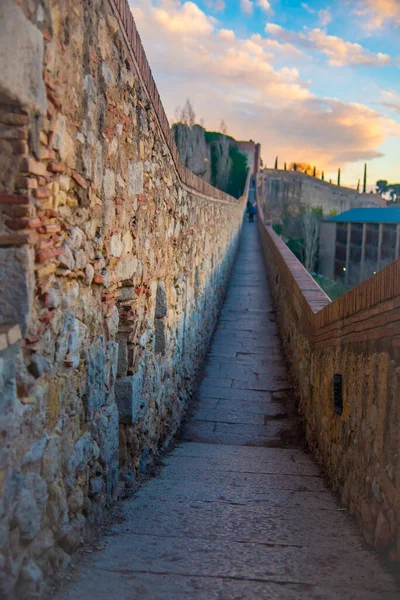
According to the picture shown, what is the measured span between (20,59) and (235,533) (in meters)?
2.53

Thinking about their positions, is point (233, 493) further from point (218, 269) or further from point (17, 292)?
point (218, 269)

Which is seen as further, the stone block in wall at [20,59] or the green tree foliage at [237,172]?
the green tree foliage at [237,172]

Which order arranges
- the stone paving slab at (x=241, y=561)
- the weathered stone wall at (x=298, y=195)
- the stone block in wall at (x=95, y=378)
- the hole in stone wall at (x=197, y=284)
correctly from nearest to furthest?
the stone paving slab at (x=241, y=561)
the stone block in wall at (x=95, y=378)
the hole in stone wall at (x=197, y=284)
the weathered stone wall at (x=298, y=195)

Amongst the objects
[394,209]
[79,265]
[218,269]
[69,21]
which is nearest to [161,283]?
[79,265]

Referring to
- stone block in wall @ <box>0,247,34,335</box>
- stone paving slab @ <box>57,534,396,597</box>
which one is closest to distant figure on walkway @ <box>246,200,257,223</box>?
stone paving slab @ <box>57,534,396,597</box>

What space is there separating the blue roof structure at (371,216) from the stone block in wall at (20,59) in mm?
35099

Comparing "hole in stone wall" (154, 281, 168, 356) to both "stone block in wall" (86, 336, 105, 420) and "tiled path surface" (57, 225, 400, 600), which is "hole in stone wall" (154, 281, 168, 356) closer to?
"tiled path surface" (57, 225, 400, 600)

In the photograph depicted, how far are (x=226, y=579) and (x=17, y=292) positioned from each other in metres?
1.54

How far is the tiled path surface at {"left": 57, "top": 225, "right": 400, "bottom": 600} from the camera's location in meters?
2.48

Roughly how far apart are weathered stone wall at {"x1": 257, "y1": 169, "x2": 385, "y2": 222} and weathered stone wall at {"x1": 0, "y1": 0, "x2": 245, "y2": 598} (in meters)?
45.5

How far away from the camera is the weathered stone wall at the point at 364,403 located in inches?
110

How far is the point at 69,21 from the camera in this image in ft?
8.32

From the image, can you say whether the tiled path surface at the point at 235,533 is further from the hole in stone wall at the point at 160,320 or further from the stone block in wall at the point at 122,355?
the hole in stone wall at the point at 160,320

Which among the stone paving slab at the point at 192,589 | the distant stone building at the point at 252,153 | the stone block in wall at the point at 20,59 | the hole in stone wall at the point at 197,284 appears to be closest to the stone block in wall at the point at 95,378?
the stone paving slab at the point at 192,589
